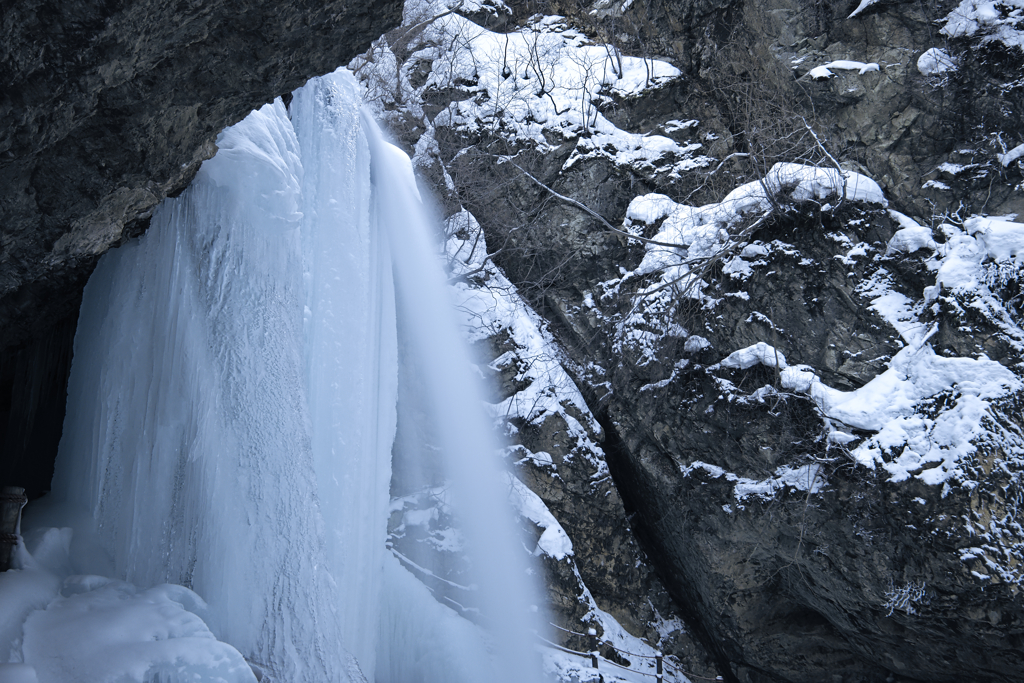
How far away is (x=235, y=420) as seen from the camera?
3107 mm

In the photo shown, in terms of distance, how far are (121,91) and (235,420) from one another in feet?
5.07

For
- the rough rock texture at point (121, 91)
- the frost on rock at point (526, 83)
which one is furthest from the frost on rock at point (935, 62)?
the rough rock texture at point (121, 91)

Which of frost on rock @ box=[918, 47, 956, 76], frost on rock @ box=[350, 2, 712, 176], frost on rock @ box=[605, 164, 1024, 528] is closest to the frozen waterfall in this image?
frost on rock @ box=[605, 164, 1024, 528]

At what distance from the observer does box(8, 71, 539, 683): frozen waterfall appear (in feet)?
9.70

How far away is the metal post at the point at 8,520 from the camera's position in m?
2.76

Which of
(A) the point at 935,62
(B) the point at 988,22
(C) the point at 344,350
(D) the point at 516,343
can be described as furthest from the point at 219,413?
(B) the point at 988,22

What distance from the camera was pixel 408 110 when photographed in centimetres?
838

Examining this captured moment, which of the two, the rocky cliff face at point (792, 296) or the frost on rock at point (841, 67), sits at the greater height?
the frost on rock at point (841, 67)

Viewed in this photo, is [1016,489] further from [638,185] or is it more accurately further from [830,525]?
[638,185]

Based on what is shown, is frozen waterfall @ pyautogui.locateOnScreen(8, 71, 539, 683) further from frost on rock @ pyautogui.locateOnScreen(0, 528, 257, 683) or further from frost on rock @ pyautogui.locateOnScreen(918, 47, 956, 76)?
frost on rock @ pyautogui.locateOnScreen(918, 47, 956, 76)

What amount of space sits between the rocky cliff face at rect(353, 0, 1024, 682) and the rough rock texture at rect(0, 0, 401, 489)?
4.40 m

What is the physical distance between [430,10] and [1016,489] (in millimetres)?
8660

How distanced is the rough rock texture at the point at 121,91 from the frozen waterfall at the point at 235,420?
375 mm

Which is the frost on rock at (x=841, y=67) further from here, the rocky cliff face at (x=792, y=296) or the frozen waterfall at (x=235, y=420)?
the frozen waterfall at (x=235, y=420)
